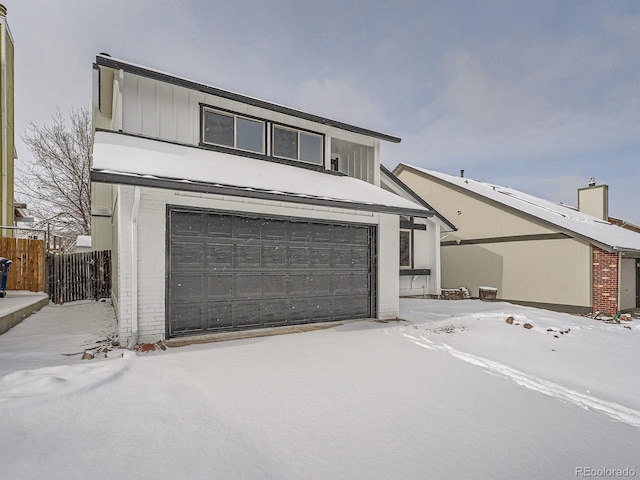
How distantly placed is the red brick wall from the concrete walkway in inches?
682

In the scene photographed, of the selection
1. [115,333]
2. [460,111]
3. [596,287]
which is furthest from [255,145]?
[460,111]

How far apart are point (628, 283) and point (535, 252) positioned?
4.67 metres

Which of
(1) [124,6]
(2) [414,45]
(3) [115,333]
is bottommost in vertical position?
(3) [115,333]

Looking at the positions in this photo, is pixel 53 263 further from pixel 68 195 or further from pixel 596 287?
pixel 596 287

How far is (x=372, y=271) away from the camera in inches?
349

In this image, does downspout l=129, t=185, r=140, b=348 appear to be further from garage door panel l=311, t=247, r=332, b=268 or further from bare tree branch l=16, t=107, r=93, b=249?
bare tree branch l=16, t=107, r=93, b=249

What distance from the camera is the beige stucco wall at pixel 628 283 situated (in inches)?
526

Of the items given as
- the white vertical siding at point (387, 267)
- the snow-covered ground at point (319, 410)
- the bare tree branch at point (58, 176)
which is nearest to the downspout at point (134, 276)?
the snow-covered ground at point (319, 410)

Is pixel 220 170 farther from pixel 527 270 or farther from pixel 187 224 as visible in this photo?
pixel 527 270

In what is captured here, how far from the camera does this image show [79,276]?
1241 cm

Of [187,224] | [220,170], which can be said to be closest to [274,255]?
[187,224]

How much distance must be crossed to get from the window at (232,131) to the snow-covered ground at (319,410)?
468 cm

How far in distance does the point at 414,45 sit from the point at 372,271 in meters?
12.2

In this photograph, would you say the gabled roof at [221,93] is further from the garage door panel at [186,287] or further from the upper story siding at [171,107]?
the garage door panel at [186,287]
